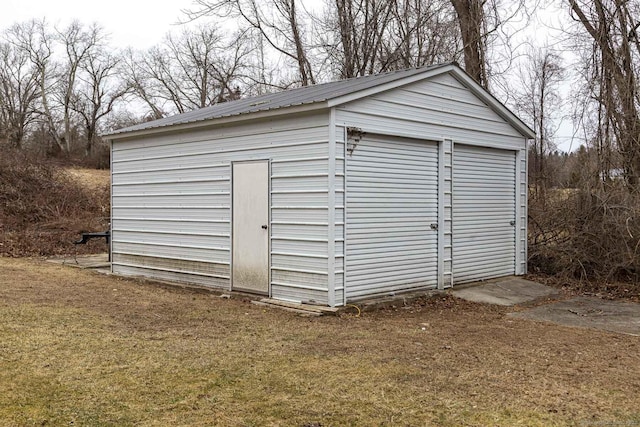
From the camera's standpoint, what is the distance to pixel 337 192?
741cm

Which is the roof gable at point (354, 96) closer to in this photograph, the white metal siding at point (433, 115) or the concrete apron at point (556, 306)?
the white metal siding at point (433, 115)

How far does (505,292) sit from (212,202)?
4.65m

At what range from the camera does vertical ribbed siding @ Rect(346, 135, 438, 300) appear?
7691mm

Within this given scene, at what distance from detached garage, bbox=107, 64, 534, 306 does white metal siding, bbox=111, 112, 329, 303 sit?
22mm

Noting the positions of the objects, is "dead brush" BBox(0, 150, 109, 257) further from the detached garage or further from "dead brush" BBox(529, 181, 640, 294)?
"dead brush" BBox(529, 181, 640, 294)

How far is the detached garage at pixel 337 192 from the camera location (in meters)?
7.59

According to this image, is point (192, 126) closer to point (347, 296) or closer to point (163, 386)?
point (347, 296)

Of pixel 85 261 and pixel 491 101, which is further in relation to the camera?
pixel 85 261

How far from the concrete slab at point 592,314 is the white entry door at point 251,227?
11.1 ft

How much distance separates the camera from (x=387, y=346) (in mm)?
5668

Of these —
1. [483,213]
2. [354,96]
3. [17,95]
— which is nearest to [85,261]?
[354,96]

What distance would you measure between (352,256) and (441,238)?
1.90 metres

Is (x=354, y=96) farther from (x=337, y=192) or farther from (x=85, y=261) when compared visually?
(x=85, y=261)

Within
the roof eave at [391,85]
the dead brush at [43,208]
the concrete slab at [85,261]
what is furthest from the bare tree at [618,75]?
the dead brush at [43,208]
